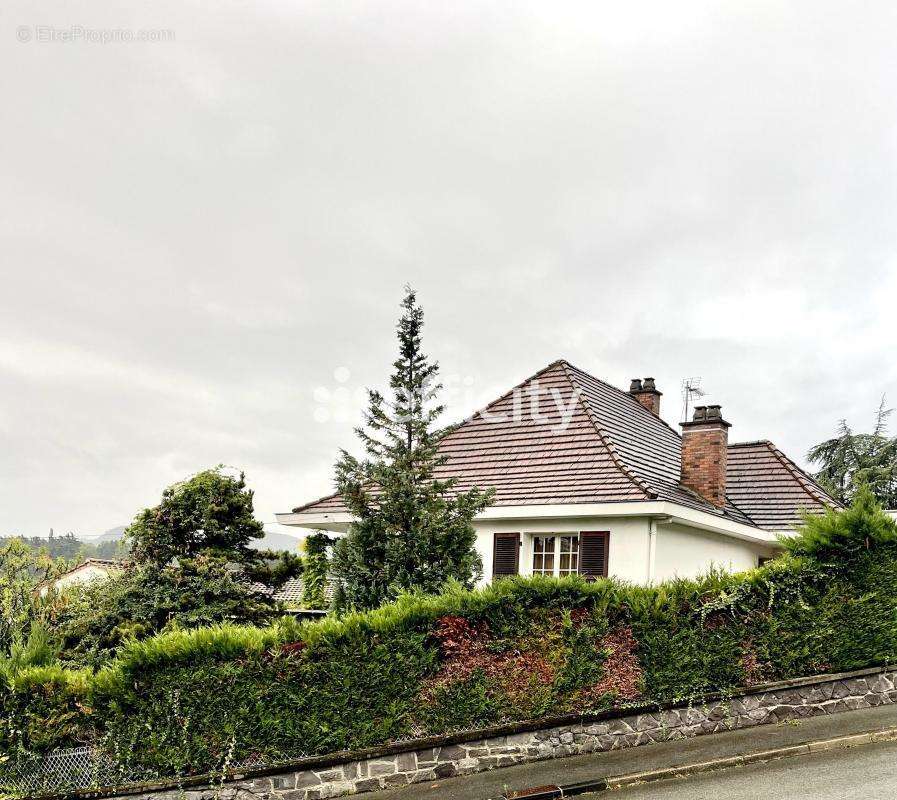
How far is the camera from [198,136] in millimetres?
14062

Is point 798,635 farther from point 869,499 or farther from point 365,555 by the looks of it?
point 365,555

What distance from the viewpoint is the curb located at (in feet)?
31.5

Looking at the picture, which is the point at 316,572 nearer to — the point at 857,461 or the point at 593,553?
the point at 593,553

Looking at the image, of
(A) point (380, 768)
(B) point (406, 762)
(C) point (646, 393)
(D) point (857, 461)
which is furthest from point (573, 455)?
(D) point (857, 461)

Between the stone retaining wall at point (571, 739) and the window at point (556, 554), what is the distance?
5.24 meters

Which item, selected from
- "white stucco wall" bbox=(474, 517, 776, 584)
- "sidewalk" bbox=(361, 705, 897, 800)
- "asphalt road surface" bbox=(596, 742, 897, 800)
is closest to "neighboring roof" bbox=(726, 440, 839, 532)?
"white stucco wall" bbox=(474, 517, 776, 584)

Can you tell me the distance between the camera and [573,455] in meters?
18.0

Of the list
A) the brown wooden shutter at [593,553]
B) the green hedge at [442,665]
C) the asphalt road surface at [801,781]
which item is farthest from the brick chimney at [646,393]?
the asphalt road surface at [801,781]

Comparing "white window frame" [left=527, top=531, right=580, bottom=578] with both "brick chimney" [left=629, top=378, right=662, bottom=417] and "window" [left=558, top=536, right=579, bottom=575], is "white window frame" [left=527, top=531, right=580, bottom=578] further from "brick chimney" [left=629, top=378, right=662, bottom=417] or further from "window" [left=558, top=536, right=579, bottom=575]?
"brick chimney" [left=629, top=378, right=662, bottom=417]

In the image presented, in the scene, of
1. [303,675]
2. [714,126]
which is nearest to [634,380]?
[714,126]

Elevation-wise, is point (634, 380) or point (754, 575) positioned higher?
point (634, 380)

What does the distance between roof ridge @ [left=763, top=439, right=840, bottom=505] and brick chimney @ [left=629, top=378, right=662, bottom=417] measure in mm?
3262

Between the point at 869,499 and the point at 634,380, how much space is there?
12987mm

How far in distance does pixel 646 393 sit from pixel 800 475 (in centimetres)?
507
